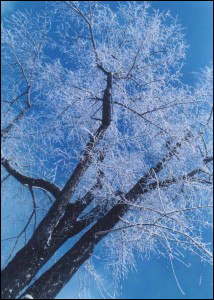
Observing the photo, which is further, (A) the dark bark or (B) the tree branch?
(B) the tree branch

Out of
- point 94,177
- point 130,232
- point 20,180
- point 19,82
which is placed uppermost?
point 19,82

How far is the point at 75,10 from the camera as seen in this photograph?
20.5 ft

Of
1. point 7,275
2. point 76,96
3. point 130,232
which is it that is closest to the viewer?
point 7,275

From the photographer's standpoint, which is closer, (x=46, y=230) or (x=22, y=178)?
(x=46, y=230)

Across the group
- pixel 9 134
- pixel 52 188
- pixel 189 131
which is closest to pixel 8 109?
pixel 9 134

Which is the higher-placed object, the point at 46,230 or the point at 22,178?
the point at 22,178

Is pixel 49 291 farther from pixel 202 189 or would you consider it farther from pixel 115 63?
pixel 115 63

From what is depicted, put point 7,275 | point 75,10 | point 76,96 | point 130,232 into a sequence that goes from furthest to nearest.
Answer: point 76,96 < point 75,10 < point 130,232 < point 7,275

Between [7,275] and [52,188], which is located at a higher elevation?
[52,188]

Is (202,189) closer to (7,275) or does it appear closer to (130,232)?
(130,232)

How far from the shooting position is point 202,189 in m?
6.01

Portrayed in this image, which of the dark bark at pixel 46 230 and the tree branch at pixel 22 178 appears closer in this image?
the dark bark at pixel 46 230

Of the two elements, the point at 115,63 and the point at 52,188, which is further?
the point at 115,63

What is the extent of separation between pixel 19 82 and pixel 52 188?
246 centimetres
